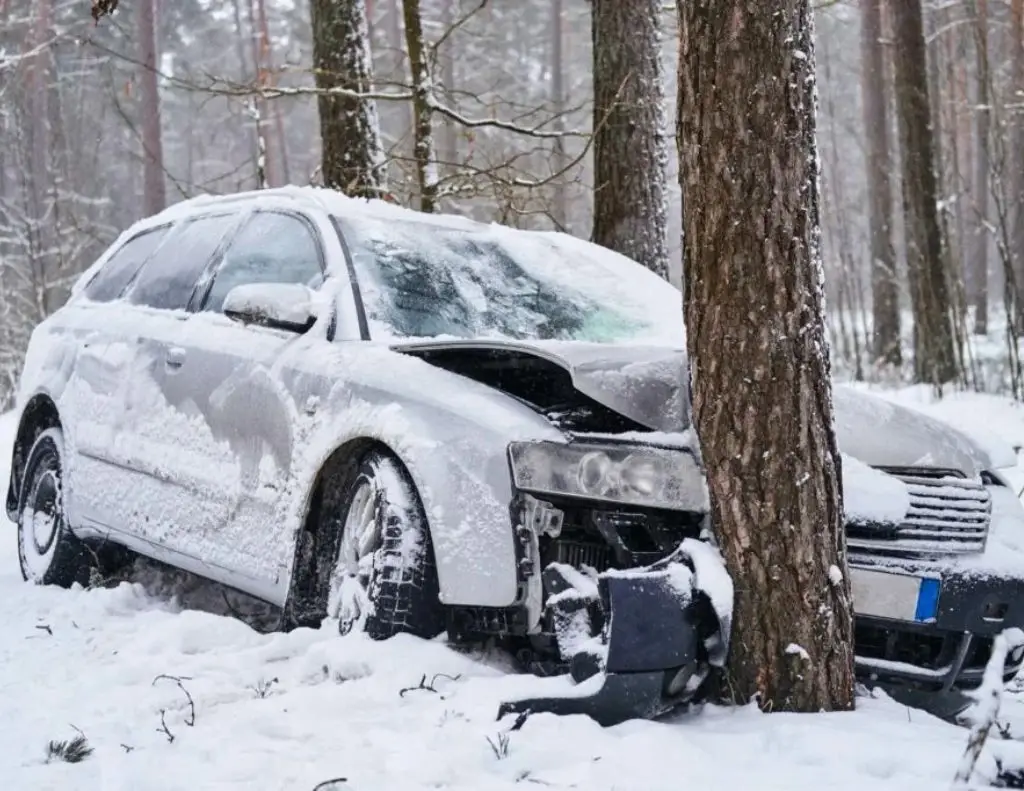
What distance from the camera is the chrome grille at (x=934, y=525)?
3262 millimetres

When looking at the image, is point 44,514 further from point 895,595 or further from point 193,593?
point 895,595

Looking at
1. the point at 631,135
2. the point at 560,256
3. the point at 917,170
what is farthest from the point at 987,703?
the point at 917,170

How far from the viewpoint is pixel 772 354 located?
2.98 meters

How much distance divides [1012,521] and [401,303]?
7.13 feet

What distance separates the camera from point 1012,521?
3469mm

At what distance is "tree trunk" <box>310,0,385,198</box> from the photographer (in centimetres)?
792

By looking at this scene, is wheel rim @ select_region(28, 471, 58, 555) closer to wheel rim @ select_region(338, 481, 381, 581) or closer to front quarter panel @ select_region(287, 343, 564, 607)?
front quarter panel @ select_region(287, 343, 564, 607)

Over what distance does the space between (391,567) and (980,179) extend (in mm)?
29336

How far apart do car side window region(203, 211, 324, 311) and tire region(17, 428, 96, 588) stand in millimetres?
1358

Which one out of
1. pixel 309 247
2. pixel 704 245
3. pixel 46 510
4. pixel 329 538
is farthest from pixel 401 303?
pixel 46 510

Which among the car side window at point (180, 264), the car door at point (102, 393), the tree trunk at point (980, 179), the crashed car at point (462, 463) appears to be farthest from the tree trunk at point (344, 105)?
the tree trunk at point (980, 179)

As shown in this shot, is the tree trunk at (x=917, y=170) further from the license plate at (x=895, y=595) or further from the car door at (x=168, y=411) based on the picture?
the license plate at (x=895, y=595)

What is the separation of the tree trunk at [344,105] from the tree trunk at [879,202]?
683cm

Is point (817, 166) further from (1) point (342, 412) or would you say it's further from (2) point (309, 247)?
(2) point (309, 247)
